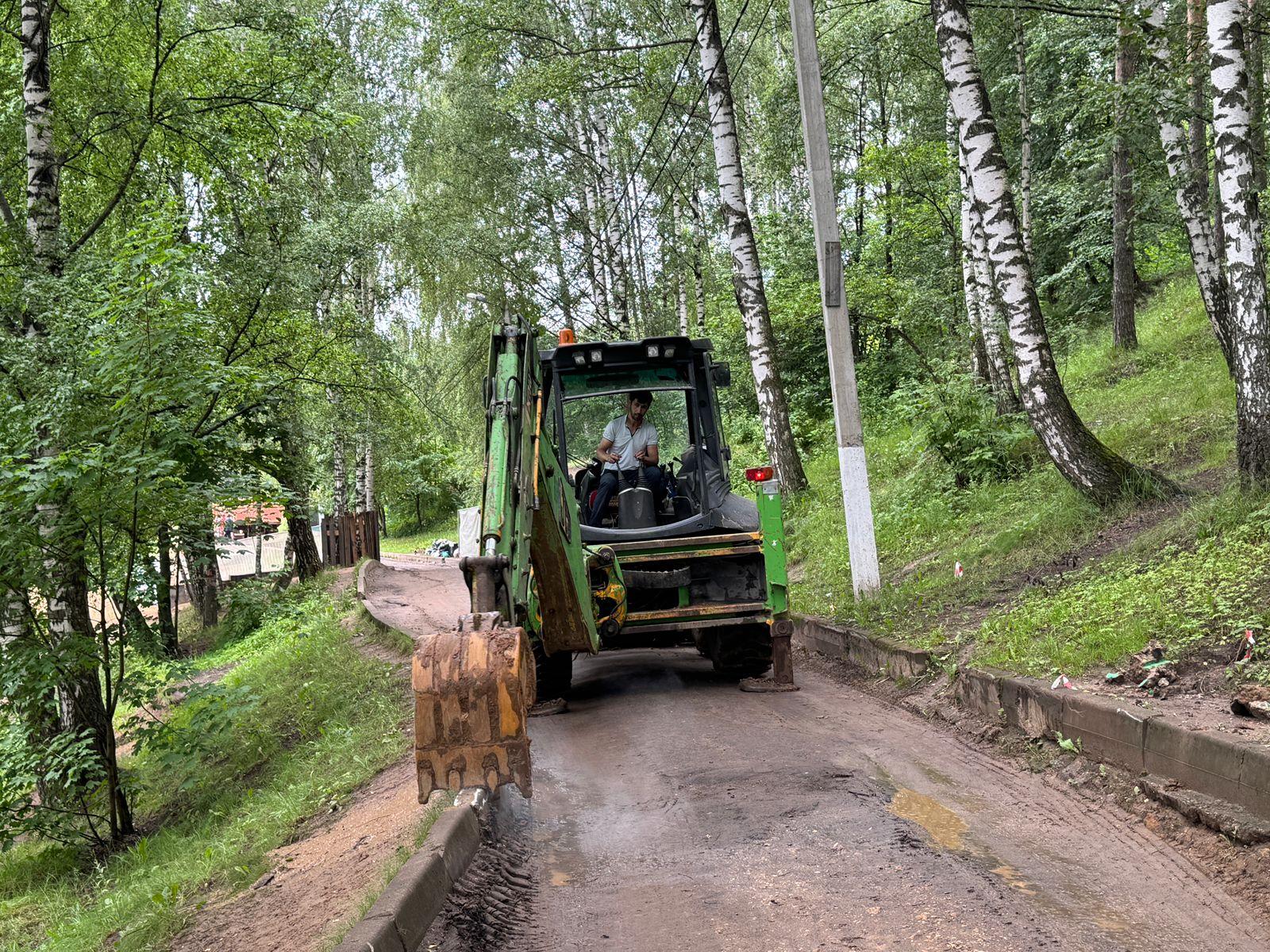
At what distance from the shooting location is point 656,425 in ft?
30.5

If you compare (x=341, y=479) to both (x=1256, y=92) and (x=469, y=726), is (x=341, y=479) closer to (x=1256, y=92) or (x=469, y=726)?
(x=1256, y=92)

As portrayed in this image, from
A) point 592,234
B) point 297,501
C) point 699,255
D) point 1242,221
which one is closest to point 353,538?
point 297,501

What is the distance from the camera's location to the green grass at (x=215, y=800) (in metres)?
6.19

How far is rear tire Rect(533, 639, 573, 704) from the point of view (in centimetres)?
831

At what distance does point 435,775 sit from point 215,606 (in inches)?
914

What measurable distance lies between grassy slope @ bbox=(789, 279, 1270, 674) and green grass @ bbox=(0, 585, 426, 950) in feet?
15.6

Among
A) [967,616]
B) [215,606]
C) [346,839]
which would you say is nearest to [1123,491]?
[967,616]

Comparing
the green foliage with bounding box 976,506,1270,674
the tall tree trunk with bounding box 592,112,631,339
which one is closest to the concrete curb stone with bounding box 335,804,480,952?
the green foliage with bounding box 976,506,1270,674

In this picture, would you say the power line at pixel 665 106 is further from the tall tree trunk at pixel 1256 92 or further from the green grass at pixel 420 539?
the green grass at pixel 420 539

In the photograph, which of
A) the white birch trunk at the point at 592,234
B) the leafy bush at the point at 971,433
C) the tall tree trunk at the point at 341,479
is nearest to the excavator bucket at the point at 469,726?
the leafy bush at the point at 971,433

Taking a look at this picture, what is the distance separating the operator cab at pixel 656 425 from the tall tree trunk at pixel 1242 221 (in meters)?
3.89

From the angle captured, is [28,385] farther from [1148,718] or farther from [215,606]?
[215,606]

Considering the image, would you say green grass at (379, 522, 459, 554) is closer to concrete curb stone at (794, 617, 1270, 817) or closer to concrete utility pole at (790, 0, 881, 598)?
concrete utility pole at (790, 0, 881, 598)

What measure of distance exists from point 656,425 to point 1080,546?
385cm
